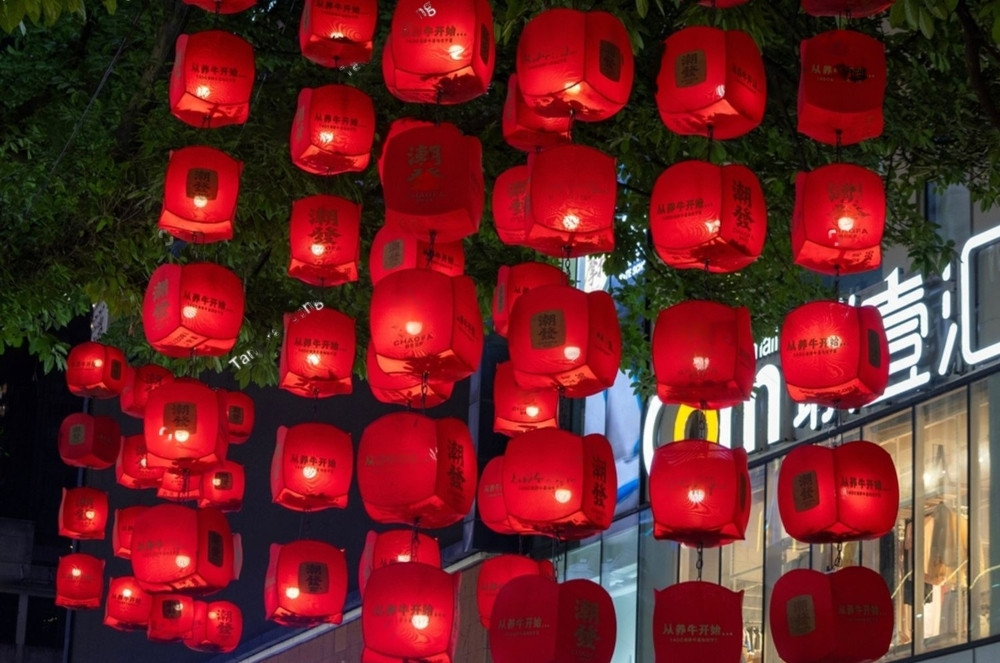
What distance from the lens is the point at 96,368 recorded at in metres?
15.7

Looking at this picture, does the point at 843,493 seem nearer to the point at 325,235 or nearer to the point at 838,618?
the point at 838,618

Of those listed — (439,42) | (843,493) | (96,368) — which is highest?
(439,42)

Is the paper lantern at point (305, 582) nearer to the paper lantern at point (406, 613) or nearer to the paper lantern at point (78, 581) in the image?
the paper lantern at point (406, 613)

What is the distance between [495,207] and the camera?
1112 cm

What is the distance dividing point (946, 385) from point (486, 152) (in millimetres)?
4765

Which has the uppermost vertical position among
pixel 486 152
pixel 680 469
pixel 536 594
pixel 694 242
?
pixel 486 152

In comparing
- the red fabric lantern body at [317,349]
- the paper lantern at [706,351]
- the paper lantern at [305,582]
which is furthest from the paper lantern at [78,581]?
the paper lantern at [706,351]

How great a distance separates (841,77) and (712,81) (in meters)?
0.70

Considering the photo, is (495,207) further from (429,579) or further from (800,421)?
(800,421)

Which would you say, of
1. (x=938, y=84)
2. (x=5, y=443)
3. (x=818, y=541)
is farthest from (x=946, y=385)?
(x=5, y=443)

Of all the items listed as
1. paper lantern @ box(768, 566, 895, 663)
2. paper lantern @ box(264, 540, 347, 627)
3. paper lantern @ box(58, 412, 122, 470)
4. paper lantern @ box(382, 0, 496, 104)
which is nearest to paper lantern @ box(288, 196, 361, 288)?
paper lantern @ box(382, 0, 496, 104)

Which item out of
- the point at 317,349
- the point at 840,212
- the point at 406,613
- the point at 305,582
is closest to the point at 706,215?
the point at 840,212

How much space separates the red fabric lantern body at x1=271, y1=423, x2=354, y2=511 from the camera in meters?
12.7

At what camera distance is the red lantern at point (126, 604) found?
1606cm
